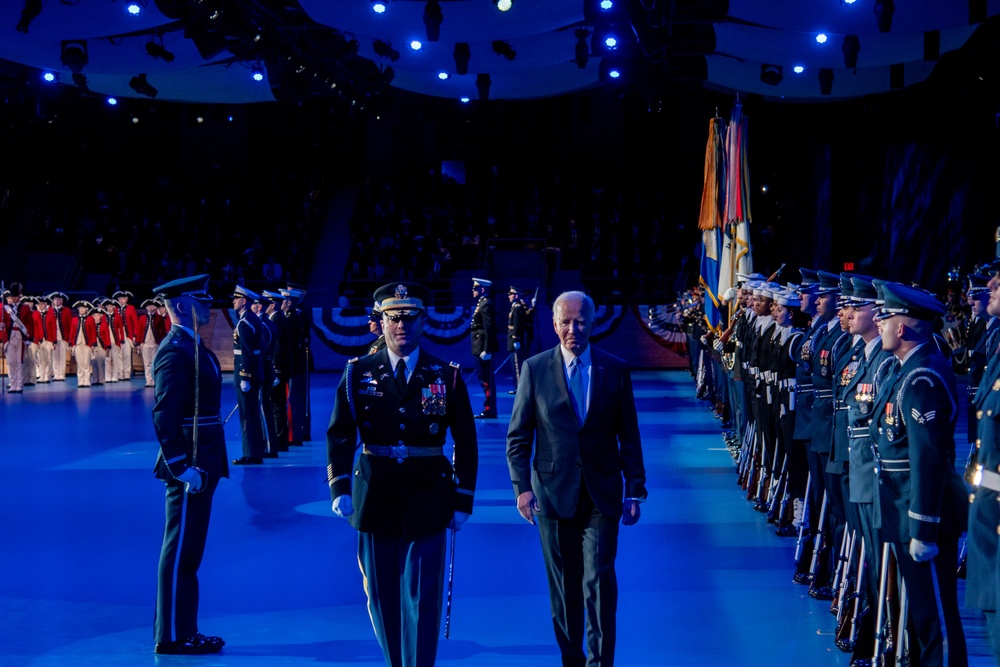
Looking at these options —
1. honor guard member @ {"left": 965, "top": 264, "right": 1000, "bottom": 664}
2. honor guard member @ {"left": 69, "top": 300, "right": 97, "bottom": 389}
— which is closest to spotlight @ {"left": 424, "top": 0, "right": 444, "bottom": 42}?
honor guard member @ {"left": 69, "top": 300, "right": 97, "bottom": 389}

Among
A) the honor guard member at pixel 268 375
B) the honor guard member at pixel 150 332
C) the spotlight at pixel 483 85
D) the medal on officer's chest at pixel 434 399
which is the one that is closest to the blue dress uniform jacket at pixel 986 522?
the medal on officer's chest at pixel 434 399

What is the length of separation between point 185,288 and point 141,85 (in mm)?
19574

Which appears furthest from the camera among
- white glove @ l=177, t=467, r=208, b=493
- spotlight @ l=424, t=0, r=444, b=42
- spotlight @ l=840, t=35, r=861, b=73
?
spotlight @ l=840, t=35, r=861, b=73

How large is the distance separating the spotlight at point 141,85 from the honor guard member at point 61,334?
456 centimetres

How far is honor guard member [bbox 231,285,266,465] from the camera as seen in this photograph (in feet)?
41.8

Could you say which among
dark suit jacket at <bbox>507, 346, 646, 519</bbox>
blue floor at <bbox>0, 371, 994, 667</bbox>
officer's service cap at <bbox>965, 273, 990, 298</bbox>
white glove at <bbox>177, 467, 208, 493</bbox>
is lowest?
blue floor at <bbox>0, 371, 994, 667</bbox>

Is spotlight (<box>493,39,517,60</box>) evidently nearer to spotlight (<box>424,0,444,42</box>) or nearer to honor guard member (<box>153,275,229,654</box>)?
spotlight (<box>424,0,444,42</box>)

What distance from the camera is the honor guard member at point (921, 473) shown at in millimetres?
4730

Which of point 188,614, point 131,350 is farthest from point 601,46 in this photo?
point 188,614

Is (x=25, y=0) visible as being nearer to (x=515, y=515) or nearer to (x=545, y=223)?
(x=515, y=515)

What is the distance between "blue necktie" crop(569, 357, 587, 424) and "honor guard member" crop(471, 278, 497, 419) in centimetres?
1195

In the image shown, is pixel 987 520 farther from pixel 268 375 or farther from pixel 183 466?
pixel 268 375

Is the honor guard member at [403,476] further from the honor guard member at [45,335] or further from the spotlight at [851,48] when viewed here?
the honor guard member at [45,335]

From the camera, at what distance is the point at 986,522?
454 cm
